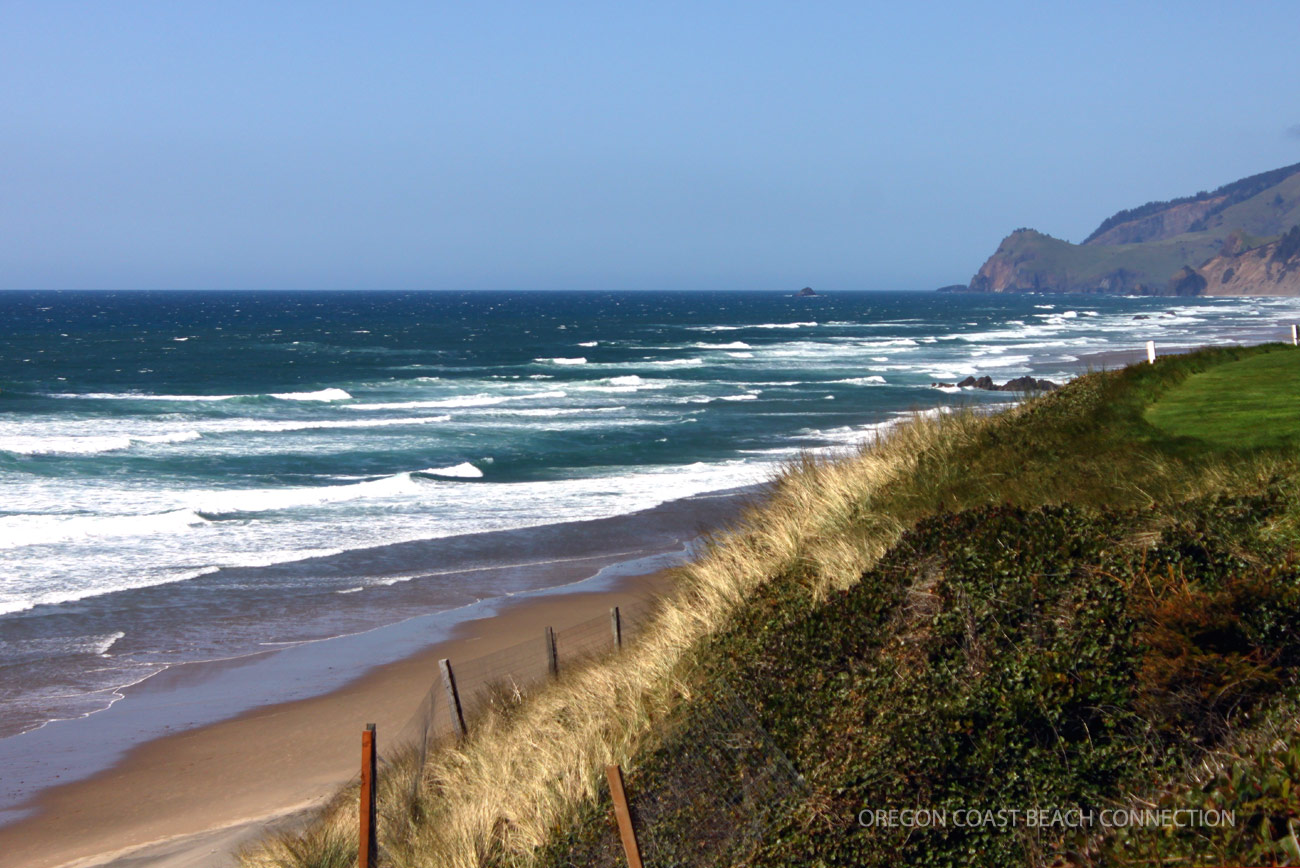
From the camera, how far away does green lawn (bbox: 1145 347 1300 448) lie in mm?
10461

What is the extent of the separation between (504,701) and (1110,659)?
5.73 metres

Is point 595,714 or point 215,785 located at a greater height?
point 595,714

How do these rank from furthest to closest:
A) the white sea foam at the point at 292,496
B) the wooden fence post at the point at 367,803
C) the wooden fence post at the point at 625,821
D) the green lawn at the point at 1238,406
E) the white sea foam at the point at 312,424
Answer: the white sea foam at the point at 312,424 → the white sea foam at the point at 292,496 → the green lawn at the point at 1238,406 → the wooden fence post at the point at 367,803 → the wooden fence post at the point at 625,821

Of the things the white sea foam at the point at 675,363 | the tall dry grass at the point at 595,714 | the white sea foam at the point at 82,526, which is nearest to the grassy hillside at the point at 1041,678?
the tall dry grass at the point at 595,714

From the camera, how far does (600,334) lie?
3853 inches

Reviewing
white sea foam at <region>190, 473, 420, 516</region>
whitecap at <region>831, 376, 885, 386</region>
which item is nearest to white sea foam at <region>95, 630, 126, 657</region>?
white sea foam at <region>190, 473, 420, 516</region>

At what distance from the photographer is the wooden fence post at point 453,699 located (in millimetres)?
9562

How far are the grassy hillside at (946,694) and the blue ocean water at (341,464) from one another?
744 centimetres

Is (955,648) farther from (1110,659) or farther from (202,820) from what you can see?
Result: (202,820)

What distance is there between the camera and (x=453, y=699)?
9.68 m

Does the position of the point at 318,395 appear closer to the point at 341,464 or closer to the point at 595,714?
the point at 341,464

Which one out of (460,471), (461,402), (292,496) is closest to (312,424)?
(461,402)

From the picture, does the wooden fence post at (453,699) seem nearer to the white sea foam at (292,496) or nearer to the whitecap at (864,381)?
the white sea foam at (292,496)

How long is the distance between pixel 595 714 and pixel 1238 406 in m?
8.50
